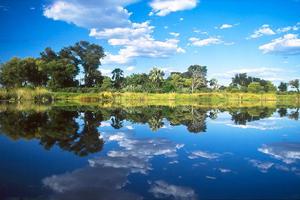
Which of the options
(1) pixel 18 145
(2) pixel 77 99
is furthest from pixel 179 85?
(1) pixel 18 145

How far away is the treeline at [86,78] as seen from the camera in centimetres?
6488

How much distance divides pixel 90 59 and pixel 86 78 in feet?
17.0

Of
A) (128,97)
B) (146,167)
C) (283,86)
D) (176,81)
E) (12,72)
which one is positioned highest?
(12,72)

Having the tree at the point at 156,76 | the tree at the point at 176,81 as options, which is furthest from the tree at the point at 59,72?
the tree at the point at 176,81

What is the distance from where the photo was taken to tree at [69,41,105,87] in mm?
83875

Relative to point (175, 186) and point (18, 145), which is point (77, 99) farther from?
point (175, 186)

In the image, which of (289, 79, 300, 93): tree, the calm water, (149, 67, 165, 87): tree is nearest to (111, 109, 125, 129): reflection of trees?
the calm water

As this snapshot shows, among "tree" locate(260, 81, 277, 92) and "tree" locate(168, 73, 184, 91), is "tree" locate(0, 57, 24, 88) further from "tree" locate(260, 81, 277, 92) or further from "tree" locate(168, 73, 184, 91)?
"tree" locate(260, 81, 277, 92)

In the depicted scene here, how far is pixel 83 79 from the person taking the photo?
276 feet

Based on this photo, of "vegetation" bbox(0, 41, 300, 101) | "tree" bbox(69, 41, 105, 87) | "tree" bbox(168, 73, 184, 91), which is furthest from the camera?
"tree" bbox(168, 73, 184, 91)

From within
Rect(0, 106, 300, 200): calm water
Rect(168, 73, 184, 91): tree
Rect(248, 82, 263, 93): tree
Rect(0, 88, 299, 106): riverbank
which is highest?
Rect(168, 73, 184, 91): tree

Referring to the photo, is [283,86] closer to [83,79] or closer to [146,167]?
[83,79]

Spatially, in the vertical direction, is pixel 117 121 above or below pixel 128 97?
below

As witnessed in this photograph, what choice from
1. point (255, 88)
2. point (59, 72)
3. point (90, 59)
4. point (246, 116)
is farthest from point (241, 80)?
point (246, 116)
